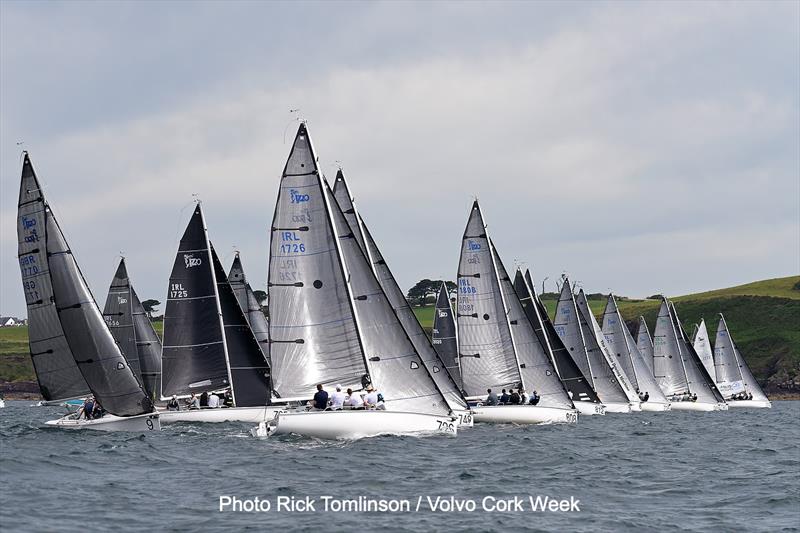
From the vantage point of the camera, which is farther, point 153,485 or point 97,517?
point 153,485

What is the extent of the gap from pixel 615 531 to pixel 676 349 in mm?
68402

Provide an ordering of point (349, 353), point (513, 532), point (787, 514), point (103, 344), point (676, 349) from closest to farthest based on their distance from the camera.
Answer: point (513, 532)
point (787, 514)
point (349, 353)
point (103, 344)
point (676, 349)

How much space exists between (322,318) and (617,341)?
51115mm

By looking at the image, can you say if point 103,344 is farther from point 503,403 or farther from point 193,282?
point 503,403

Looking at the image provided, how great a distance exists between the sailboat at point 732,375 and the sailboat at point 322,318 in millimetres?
69937

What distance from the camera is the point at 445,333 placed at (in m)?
63.1

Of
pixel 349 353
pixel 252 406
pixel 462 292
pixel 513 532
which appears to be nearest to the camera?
pixel 513 532

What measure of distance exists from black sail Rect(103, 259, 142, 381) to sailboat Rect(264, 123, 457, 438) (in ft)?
81.6

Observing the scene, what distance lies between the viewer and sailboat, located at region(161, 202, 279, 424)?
45594 millimetres

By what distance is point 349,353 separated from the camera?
1325 inches

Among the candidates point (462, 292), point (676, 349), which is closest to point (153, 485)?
point (462, 292)

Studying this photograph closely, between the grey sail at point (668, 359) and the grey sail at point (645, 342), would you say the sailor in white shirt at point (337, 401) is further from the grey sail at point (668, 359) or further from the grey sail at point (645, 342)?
the grey sail at point (645, 342)

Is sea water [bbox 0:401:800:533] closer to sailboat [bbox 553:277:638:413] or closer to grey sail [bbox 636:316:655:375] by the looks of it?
sailboat [bbox 553:277:638:413]

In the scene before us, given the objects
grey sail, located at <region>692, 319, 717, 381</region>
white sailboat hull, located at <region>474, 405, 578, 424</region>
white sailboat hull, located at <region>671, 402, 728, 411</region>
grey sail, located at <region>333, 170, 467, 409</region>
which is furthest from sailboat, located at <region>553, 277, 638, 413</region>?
grey sail, located at <region>692, 319, 717, 381</region>
